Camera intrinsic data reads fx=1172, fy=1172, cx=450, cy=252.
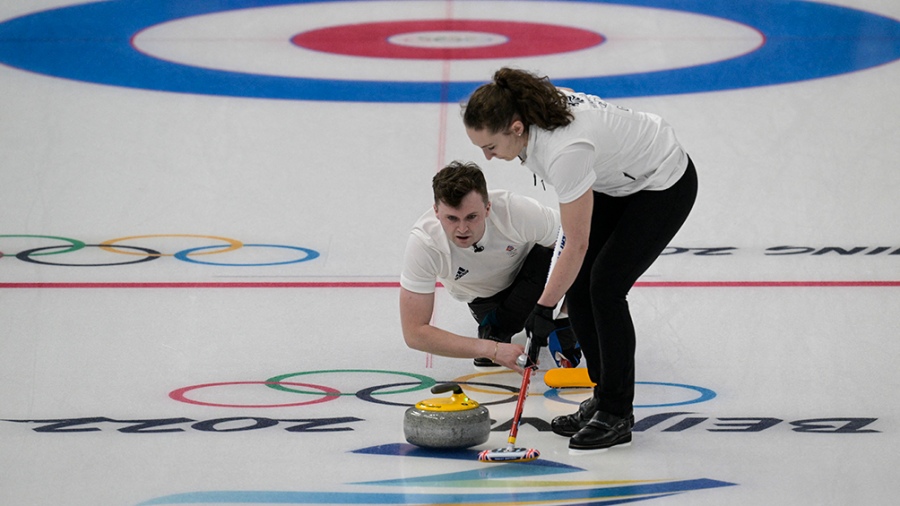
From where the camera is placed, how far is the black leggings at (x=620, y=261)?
313cm

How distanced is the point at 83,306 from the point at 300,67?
3970 mm

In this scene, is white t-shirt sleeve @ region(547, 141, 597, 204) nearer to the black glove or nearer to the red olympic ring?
the black glove

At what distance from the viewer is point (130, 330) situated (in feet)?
14.1

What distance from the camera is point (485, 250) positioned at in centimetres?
383

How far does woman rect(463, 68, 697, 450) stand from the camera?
9.50 feet

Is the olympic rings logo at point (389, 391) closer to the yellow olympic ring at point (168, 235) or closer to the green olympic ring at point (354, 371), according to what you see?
the green olympic ring at point (354, 371)

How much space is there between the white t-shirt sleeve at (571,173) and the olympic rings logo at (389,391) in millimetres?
935

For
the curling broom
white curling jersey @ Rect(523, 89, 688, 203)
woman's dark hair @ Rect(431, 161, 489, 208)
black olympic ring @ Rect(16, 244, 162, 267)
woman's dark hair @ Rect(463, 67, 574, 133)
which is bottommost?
the curling broom

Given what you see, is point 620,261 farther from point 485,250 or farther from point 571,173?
point 485,250

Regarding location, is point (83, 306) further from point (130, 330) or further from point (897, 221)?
point (897, 221)

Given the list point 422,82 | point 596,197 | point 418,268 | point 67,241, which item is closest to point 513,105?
point 596,197

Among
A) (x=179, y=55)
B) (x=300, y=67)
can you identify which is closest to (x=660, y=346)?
(x=300, y=67)

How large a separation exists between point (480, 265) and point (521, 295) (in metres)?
0.19

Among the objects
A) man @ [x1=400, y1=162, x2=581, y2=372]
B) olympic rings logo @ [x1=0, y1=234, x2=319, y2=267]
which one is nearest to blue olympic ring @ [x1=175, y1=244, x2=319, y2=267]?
olympic rings logo @ [x1=0, y1=234, x2=319, y2=267]
